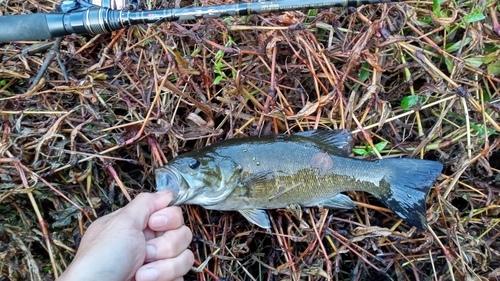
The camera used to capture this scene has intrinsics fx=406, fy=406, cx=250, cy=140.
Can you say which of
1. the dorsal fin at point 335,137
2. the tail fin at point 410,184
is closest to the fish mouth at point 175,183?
the dorsal fin at point 335,137

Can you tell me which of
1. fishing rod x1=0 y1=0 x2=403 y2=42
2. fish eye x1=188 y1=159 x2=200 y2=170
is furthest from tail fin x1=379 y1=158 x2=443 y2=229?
fishing rod x1=0 y1=0 x2=403 y2=42

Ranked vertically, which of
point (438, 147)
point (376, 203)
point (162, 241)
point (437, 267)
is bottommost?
point (437, 267)

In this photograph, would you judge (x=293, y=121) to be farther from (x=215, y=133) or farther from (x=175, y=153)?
(x=175, y=153)

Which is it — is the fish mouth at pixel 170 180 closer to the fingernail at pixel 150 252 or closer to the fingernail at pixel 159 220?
the fingernail at pixel 159 220

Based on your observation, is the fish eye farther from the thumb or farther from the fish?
the thumb

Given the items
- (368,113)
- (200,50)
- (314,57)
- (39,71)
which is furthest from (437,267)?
(39,71)

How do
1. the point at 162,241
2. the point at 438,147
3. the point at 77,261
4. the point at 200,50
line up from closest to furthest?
1. the point at 77,261
2. the point at 162,241
3. the point at 438,147
4. the point at 200,50
